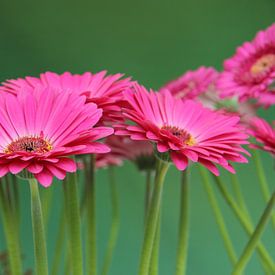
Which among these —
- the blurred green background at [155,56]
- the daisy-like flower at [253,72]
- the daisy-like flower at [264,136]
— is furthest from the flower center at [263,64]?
the blurred green background at [155,56]

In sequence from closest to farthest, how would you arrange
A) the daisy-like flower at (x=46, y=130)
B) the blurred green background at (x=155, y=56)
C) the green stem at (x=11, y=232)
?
the daisy-like flower at (x=46, y=130)
the green stem at (x=11, y=232)
the blurred green background at (x=155, y=56)

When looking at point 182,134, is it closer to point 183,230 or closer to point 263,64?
point 183,230

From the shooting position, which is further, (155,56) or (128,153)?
(155,56)

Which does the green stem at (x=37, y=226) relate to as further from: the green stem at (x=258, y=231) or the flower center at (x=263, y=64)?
the flower center at (x=263, y=64)

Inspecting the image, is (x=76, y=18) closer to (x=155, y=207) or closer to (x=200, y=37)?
(x=200, y=37)

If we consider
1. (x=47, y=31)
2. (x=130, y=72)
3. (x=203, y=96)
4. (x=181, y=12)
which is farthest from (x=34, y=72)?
(x=203, y=96)

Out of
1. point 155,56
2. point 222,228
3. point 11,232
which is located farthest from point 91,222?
point 155,56
